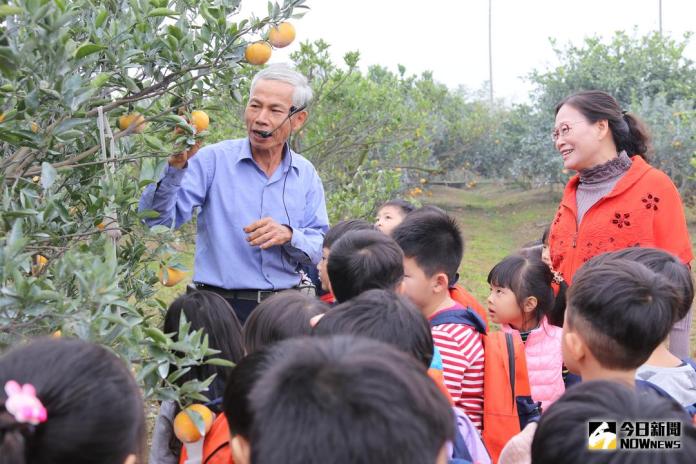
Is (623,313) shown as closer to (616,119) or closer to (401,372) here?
(401,372)

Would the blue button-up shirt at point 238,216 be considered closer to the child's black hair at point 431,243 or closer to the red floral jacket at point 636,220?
the child's black hair at point 431,243

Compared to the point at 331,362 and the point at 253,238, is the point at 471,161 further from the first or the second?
the point at 331,362

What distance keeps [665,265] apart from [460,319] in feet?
2.30

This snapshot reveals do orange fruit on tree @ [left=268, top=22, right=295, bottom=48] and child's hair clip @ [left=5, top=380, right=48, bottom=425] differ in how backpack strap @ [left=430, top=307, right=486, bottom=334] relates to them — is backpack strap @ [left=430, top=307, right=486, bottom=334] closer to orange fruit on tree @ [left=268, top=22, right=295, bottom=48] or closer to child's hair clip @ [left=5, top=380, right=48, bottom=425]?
orange fruit on tree @ [left=268, top=22, right=295, bottom=48]

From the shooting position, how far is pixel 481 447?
6.83ft

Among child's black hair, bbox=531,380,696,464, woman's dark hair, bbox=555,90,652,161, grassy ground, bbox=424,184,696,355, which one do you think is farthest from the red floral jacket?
grassy ground, bbox=424,184,696,355

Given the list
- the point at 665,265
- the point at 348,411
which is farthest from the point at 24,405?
the point at 665,265

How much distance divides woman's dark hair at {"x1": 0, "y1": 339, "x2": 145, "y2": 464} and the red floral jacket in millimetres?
2229

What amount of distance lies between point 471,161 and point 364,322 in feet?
56.5

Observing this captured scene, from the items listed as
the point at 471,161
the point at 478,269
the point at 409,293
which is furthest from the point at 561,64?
the point at 409,293

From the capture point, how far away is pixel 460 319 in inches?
105

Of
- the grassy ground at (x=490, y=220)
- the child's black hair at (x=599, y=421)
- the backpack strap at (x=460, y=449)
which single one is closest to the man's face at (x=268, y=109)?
the backpack strap at (x=460, y=449)

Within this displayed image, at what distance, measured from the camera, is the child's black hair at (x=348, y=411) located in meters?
1.03

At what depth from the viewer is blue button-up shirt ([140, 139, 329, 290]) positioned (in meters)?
2.99
